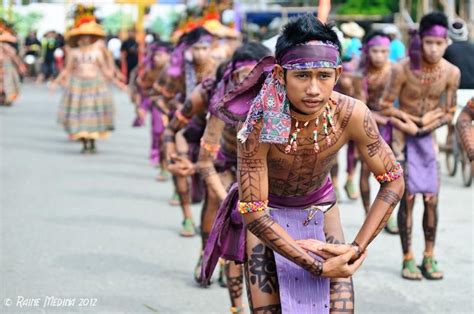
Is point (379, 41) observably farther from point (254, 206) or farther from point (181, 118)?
point (254, 206)

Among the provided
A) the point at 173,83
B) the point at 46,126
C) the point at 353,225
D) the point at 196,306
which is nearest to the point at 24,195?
the point at 173,83

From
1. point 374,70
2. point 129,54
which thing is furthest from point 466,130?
point 129,54

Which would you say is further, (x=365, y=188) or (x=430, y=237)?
(x=365, y=188)

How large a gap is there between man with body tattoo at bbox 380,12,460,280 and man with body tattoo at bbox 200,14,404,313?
9.84 feet

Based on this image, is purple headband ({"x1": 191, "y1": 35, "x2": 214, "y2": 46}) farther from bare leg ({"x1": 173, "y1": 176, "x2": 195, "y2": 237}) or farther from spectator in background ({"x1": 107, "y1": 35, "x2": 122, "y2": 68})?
spectator in background ({"x1": 107, "y1": 35, "x2": 122, "y2": 68})

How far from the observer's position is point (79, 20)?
50.4ft

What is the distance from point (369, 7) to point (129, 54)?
40.6ft

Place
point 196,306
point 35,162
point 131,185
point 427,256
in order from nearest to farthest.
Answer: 1. point 196,306
2. point 427,256
3. point 131,185
4. point 35,162

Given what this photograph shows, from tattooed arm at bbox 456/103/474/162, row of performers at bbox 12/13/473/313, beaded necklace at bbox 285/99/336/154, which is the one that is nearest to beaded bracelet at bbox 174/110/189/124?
row of performers at bbox 12/13/473/313

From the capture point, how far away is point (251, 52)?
5.88 m

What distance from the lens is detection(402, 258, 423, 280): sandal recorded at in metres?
7.17

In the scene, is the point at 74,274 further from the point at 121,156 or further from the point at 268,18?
the point at 268,18

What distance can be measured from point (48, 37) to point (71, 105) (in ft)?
67.0

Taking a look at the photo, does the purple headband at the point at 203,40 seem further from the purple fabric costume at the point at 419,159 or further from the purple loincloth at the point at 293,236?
the purple loincloth at the point at 293,236
